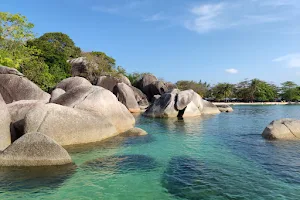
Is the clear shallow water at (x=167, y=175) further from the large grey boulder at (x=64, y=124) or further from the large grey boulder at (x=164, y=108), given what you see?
the large grey boulder at (x=164, y=108)

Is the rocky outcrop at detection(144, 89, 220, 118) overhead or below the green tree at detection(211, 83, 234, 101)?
below

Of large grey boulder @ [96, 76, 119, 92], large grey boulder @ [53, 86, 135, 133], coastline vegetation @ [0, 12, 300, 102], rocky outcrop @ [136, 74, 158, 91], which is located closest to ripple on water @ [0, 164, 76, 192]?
large grey boulder @ [53, 86, 135, 133]

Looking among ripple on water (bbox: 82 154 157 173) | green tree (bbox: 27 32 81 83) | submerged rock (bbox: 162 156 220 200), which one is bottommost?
submerged rock (bbox: 162 156 220 200)

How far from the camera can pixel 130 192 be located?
6.70 m

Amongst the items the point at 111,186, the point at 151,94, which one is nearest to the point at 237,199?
the point at 111,186

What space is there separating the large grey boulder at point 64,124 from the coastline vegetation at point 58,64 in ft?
49.7

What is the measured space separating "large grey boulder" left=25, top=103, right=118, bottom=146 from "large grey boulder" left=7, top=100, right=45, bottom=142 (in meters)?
0.61

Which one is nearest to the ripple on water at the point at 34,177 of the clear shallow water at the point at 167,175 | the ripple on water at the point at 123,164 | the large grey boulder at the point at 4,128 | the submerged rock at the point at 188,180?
the clear shallow water at the point at 167,175

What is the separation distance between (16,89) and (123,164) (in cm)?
1133

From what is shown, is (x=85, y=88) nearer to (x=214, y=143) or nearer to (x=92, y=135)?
(x=92, y=135)

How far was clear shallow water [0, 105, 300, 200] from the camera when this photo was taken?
656cm

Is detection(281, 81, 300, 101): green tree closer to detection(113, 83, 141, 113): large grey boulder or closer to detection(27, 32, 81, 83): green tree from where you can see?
detection(113, 83, 141, 113): large grey boulder

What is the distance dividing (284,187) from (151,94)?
45620mm

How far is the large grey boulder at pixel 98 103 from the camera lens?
13.8 meters
